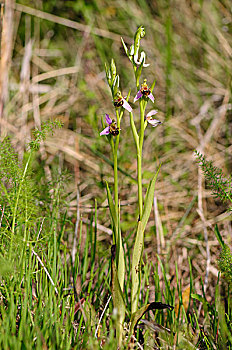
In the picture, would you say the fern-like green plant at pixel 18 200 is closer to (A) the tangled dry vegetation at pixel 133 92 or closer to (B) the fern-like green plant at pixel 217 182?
(B) the fern-like green plant at pixel 217 182

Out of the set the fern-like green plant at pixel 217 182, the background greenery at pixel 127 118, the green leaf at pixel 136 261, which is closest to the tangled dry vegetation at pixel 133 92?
the background greenery at pixel 127 118

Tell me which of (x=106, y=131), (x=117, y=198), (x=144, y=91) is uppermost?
(x=144, y=91)

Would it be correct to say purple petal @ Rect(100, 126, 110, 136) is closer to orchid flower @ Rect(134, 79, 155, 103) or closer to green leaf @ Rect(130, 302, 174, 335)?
orchid flower @ Rect(134, 79, 155, 103)

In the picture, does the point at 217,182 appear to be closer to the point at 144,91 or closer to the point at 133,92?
the point at 144,91

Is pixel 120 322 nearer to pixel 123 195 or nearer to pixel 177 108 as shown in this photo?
pixel 123 195

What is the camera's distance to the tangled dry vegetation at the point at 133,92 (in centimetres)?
200

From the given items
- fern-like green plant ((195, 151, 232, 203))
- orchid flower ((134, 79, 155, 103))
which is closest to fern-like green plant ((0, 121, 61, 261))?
orchid flower ((134, 79, 155, 103))

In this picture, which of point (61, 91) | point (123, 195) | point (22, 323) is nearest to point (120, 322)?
point (22, 323)

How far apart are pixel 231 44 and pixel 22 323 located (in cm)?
250

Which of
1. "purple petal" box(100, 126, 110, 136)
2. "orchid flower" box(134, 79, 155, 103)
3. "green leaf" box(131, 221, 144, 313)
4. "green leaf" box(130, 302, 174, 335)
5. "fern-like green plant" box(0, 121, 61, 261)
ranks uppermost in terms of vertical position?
"orchid flower" box(134, 79, 155, 103)

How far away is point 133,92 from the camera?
303cm

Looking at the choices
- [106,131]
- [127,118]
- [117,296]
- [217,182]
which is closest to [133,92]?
[127,118]

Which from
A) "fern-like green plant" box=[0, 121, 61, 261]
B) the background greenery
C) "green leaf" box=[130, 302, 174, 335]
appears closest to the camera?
"green leaf" box=[130, 302, 174, 335]

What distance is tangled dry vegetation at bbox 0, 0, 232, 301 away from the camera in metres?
2.00
